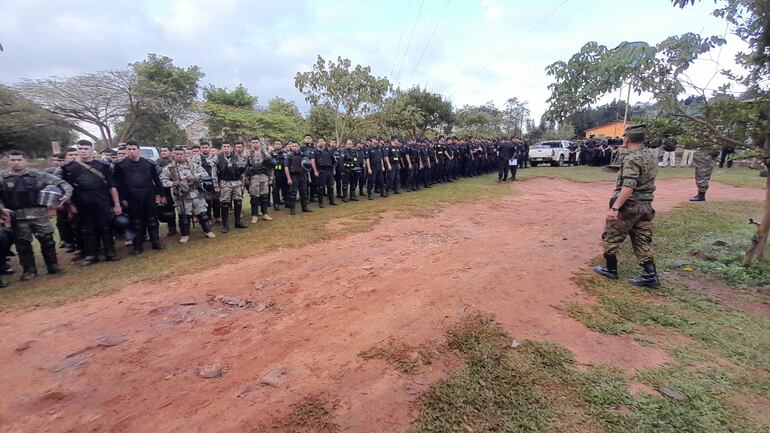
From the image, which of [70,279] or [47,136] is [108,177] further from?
[47,136]

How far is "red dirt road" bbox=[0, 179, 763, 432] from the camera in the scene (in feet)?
8.06

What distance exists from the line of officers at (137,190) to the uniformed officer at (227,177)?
2 centimetres

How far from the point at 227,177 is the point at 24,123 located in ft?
79.5

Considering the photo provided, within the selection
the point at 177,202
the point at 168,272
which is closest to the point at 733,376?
the point at 168,272

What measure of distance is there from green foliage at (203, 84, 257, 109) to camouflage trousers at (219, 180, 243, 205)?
1008 inches

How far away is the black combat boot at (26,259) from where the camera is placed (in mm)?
5086

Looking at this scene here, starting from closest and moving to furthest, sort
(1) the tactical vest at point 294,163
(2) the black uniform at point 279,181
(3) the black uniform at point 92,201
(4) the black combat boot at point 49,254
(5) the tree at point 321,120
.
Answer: (4) the black combat boot at point 49,254, (3) the black uniform at point 92,201, (1) the tactical vest at point 294,163, (2) the black uniform at point 279,181, (5) the tree at point 321,120

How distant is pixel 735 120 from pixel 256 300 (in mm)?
5994

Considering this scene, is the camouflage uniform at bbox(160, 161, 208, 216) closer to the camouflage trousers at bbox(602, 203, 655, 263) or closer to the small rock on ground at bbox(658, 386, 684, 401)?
the camouflage trousers at bbox(602, 203, 655, 263)

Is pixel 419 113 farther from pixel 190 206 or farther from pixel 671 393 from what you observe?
pixel 671 393

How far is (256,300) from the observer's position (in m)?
4.07

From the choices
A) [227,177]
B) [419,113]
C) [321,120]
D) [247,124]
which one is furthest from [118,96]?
[227,177]

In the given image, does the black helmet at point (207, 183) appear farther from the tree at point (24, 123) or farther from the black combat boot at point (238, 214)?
the tree at point (24, 123)

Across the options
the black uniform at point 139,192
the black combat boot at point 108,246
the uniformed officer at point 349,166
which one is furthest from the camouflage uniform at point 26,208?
the uniformed officer at point 349,166
